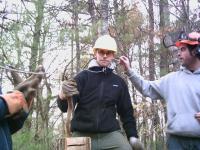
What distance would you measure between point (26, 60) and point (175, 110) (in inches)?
172

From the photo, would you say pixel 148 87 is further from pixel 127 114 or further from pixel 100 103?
pixel 100 103

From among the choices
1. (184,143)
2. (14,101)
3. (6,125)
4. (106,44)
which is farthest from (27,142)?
(14,101)

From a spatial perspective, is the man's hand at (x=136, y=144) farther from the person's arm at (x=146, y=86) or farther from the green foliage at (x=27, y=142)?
the green foliage at (x=27, y=142)

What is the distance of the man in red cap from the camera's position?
3830 mm

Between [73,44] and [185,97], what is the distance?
521 cm

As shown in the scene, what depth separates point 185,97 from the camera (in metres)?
3.91

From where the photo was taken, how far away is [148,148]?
9.09m

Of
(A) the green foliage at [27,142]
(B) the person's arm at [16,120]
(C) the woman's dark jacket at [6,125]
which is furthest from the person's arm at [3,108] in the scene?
(A) the green foliage at [27,142]

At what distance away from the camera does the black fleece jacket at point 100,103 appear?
4.12 meters

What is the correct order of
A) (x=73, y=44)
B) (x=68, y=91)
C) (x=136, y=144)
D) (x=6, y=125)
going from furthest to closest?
1. (x=73, y=44)
2. (x=136, y=144)
3. (x=68, y=91)
4. (x=6, y=125)

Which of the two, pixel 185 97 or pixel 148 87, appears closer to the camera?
pixel 185 97

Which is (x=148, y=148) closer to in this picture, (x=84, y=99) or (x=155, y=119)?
(x=155, y=119)

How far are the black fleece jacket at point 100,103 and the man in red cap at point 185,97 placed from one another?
0.44 meters

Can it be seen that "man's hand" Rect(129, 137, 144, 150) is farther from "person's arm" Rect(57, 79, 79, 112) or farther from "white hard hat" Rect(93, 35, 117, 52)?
"white hard hat" Rect(93, 35, 117, 52)
